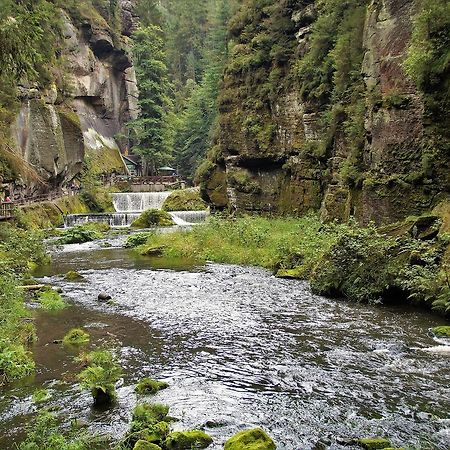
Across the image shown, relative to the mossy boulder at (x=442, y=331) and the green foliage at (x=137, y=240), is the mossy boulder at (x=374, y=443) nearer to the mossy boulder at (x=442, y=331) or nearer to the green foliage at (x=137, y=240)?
the mossy boulder at (x=442, y=331)

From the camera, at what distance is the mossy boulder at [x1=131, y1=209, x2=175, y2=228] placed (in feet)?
131

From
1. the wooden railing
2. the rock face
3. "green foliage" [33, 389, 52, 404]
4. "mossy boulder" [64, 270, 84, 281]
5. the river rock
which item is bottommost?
"mossy boulder" [64, 270, 84, 281]

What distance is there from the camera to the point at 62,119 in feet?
156

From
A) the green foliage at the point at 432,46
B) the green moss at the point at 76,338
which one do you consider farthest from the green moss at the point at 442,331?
the green foliage at the point at 432,46

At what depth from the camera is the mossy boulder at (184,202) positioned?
48478mm

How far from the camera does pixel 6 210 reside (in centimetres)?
3069

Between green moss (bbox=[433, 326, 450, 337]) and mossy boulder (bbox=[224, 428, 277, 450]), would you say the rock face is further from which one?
mossy boulder (bbox=[224, 428, 277, 450])

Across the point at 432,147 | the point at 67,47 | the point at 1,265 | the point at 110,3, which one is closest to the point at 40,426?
the point at 1,265

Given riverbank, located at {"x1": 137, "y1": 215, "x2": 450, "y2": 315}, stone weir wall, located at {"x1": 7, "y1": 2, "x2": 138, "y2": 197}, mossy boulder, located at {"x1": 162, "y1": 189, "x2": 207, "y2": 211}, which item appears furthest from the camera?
mossy boulder, located at {"x1": 162, "y1": 189, "x2": 207, "y2": 211}

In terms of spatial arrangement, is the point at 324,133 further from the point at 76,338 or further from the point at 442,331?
the point at 76,338

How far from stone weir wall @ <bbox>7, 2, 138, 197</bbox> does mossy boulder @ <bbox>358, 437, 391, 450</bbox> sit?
3418cm

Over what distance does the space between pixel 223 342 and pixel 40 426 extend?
5.02m

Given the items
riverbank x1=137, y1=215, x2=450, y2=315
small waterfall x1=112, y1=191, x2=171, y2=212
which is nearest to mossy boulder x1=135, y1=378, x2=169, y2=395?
riverbank x1=137, y1=215, x2=450, y2=315

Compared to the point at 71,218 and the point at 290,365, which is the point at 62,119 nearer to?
the point at 71,218
